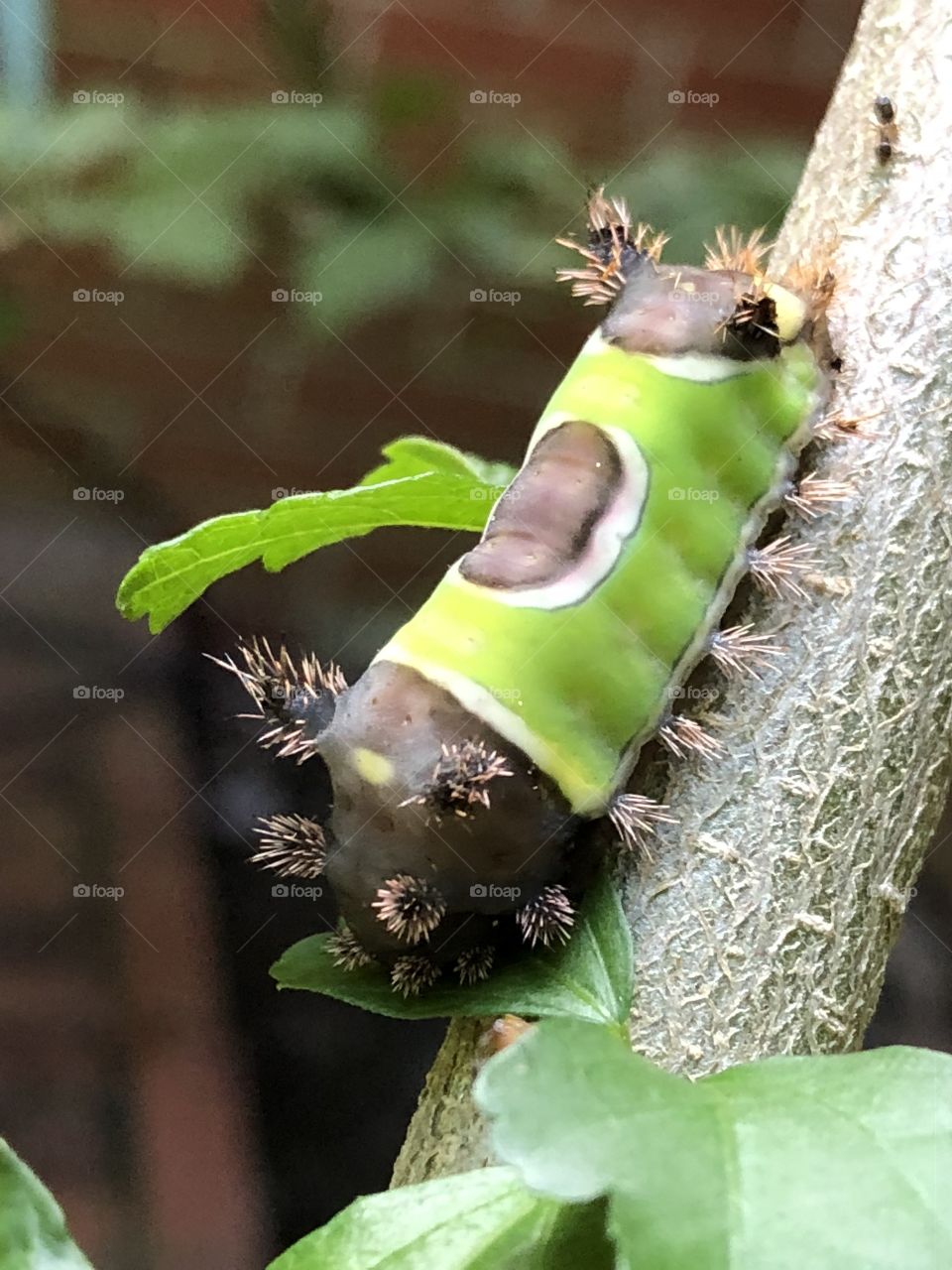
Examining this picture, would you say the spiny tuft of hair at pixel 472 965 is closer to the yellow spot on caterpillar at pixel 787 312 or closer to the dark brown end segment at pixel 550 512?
the dark brown end segment at pixel 550 512

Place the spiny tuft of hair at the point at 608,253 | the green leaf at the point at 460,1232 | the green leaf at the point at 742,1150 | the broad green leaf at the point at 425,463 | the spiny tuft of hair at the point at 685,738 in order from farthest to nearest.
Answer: the broad green leaf at the point at 425,463 < the spiny tuft of hair at the point at 608,253 < the spiny tuft of hair at the point at 685,738 < the green leaf at the point at 460,1232 < the green leaf at the point at 742,1150

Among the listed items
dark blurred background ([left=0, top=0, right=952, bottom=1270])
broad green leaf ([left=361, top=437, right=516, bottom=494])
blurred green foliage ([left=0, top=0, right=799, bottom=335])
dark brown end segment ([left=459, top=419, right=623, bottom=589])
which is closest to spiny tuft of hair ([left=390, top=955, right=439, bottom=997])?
dark brown end segment ([left=459, top=419, right=623, bottom=589])

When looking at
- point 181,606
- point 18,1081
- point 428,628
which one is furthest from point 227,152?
point 18,1081

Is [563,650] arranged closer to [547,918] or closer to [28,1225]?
[547,918]

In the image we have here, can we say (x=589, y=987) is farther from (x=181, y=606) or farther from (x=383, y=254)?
(x=383, y=254)

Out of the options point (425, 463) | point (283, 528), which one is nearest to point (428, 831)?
point (283, 528)

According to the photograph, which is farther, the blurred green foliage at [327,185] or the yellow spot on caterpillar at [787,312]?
the blurred green foliage at [327,185]

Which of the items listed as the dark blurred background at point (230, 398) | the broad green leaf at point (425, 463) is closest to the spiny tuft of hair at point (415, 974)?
the broad green leaf at point (425, 463)
